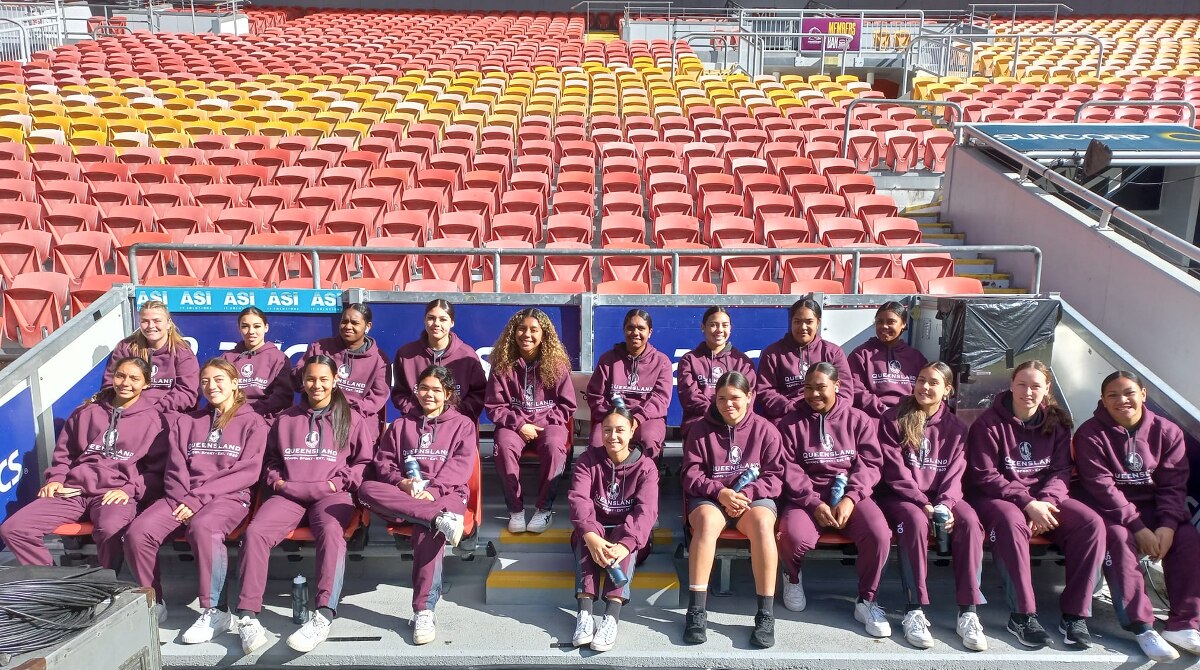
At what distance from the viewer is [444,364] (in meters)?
5.90

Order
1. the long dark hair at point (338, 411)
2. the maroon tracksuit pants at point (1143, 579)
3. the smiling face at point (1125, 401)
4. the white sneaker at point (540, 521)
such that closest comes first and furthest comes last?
the maroon tracksuit pants at point (1143, 579) → the smiling face at point (1125, 401) → the long dark hair at point (338, 411) → the white sneaker at point (540, 521)

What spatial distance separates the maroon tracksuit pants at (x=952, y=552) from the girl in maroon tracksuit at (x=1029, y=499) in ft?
0.49

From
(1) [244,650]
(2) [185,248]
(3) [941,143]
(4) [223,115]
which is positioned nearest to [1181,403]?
(1) [244,650]

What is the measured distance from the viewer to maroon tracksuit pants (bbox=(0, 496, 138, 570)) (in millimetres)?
4918

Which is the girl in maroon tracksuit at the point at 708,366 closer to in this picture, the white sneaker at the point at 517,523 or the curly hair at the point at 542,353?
the curly hair at the point at 542,353

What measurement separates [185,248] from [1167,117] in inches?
527

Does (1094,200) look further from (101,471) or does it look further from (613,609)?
(101,471)

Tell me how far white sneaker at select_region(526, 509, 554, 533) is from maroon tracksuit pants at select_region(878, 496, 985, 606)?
188cm

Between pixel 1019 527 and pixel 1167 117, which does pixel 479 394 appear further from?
pixel 1167 117

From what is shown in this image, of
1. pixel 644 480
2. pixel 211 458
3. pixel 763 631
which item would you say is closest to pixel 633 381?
pixel 644 480

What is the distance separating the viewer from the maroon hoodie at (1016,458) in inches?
202

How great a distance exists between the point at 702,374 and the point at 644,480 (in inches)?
Result: 36.7

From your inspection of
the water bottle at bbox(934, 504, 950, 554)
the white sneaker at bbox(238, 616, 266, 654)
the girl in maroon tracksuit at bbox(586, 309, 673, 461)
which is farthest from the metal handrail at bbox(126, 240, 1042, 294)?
the white sneaker at bbox(238, 616, 266, 654)

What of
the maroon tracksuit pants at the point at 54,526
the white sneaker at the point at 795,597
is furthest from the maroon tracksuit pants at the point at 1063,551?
the maroon tracksuit pants at the point at 54,526
